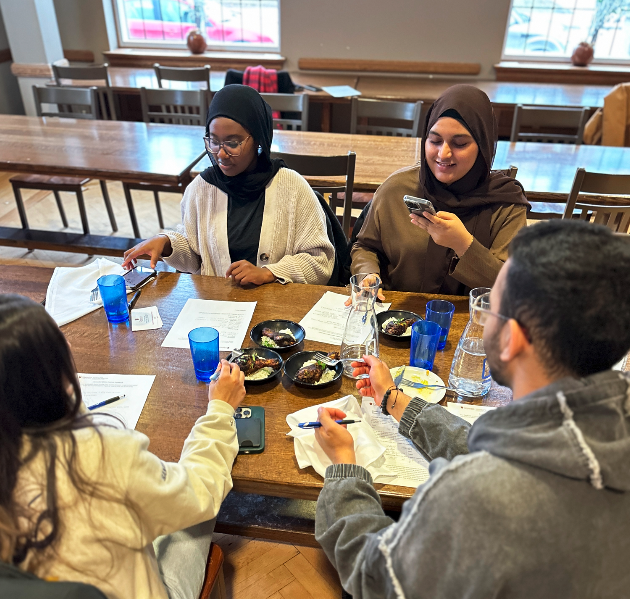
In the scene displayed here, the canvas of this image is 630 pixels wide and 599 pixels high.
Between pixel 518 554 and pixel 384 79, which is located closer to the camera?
pixel 518 554

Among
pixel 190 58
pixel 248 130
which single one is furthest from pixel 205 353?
pixel 190 58

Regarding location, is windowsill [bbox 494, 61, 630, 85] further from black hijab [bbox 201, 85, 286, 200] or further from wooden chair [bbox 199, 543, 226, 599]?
wooden chair [bbox 199, 543, 226, 599]

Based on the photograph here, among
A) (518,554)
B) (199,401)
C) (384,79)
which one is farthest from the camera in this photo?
(384,79)

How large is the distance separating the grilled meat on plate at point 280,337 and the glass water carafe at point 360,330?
15 cm

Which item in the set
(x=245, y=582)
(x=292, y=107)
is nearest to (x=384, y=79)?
(x=292, y=107)

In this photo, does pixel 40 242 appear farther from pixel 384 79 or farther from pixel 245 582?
pixel 384 79

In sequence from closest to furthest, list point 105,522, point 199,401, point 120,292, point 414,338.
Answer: point 105,522
point 199,401
point 414,338
point 120,292

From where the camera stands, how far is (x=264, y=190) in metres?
1.88

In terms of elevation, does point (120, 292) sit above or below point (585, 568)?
below

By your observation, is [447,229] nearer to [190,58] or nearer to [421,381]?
[421,381]

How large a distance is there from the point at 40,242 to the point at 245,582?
8.67 feet

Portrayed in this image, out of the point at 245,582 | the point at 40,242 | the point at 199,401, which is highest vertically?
the point at 199,401

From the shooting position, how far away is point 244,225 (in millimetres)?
1892

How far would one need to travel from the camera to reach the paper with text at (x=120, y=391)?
1.16 m
